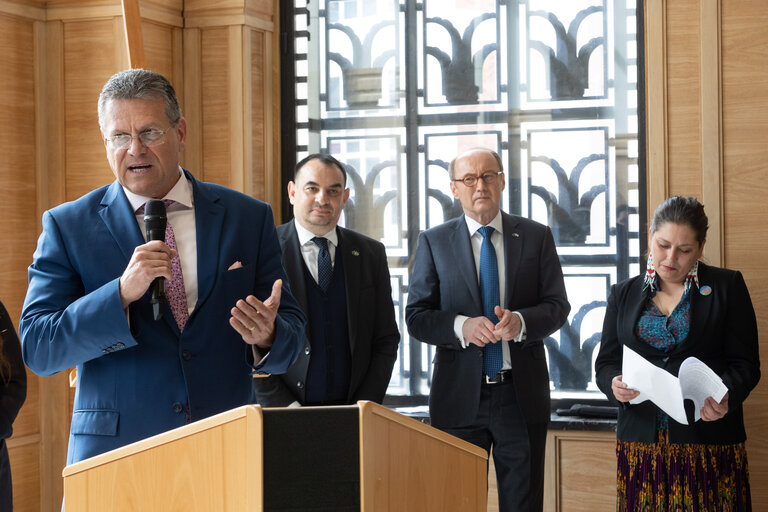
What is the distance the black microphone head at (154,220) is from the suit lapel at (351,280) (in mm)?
1354

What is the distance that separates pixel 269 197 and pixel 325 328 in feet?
4.79

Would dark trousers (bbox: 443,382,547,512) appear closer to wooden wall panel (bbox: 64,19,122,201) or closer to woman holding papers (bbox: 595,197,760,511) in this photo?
woman holding papers (bbox: 595,197,760,511)

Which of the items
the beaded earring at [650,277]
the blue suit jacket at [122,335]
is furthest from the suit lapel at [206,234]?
the beaded earring at [650,277]

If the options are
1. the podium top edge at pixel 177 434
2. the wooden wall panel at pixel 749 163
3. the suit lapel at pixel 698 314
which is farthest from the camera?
the wooden wall panel at pixel 749 163

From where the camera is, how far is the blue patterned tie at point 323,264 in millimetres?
3090

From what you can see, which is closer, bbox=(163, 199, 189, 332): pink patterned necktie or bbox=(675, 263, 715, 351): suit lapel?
bbox=(163, 199, 189, 332): pink patterned necktie

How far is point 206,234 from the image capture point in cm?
191

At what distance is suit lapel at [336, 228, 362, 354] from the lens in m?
3.05

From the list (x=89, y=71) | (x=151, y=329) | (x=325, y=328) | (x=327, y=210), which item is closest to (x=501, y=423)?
(x=325, y=328)

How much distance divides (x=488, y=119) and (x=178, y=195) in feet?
8.32

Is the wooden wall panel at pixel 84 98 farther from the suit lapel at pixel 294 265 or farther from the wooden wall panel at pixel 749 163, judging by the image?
the wooden wall panel at pixel 749 163

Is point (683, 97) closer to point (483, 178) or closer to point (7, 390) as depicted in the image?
point (483, 178)

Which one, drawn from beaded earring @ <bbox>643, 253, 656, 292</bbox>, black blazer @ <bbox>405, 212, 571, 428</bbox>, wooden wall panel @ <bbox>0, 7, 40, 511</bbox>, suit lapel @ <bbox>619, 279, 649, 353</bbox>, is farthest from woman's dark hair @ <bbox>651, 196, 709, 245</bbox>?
wooden wall panel @ <bbox>0, 7, 40, 511</bbox>

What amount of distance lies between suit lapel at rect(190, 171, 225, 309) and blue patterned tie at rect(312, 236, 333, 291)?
1142 mm
